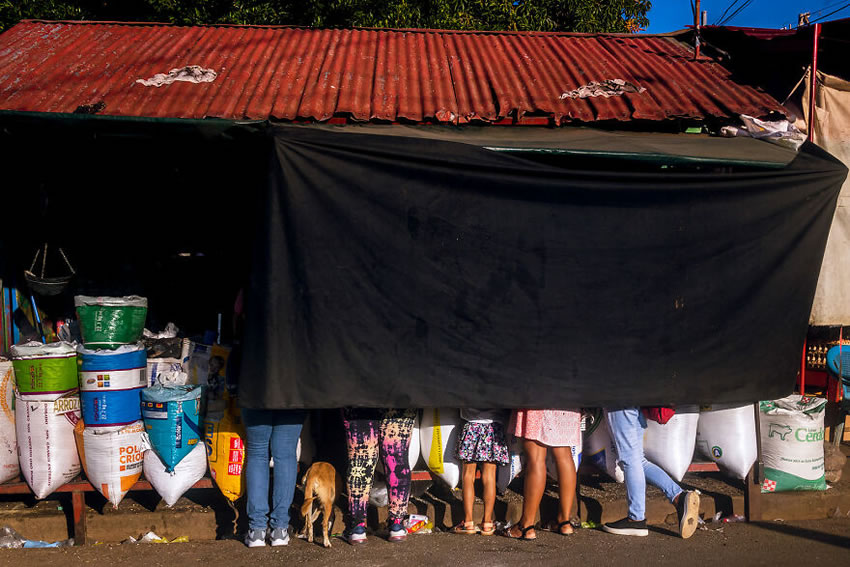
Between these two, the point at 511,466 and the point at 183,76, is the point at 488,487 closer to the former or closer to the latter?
the point at 511,466

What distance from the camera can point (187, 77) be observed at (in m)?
5.93

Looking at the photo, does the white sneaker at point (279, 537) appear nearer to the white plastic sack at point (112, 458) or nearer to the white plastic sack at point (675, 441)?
the white plastic sack at point (112, 458)

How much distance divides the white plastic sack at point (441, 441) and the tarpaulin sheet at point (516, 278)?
0.50m

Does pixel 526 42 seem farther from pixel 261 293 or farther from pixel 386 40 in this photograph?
pixel 261 293

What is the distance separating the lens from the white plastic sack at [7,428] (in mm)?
4984

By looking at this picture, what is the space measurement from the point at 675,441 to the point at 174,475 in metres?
3.89

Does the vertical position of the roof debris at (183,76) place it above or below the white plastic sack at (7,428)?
above

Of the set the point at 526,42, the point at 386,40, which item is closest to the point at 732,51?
the point at 526,42

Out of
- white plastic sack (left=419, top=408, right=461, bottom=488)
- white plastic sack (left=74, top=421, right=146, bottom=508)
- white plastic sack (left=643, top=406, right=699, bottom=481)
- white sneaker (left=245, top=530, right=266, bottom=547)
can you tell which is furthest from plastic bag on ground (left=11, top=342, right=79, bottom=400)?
white plastic sack (left=643, top=406, right=699, bottom=481)

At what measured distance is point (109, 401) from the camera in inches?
192

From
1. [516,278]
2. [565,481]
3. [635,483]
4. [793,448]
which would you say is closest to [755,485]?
[793,448]

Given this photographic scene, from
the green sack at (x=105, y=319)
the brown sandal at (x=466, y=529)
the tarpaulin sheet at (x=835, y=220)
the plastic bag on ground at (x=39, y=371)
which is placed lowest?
the brown sandal at (x=466, y=529)

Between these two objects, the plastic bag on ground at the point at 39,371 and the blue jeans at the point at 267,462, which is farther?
the plastic bag on ground at the point at 39,371

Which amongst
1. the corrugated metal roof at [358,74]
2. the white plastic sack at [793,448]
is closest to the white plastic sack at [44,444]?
the corrugated metal roof at [358,74]
